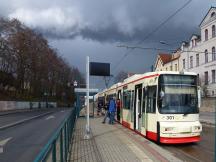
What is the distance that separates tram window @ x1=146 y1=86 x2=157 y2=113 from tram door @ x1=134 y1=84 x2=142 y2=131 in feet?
5.32

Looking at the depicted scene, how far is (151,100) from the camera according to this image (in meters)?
15.2

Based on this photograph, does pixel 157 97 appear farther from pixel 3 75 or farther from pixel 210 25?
pixel 3 75

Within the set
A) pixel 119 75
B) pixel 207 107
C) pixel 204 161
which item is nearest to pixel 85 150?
pixel 204 161

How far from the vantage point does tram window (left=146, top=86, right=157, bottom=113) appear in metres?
14.8

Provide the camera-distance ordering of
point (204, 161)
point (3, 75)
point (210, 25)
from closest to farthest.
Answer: point (204, 161) → point (210, 25) → point (3, 75)

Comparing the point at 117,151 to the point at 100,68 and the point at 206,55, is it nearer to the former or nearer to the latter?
the point at 100,68

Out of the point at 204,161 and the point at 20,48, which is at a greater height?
the point at 20,48

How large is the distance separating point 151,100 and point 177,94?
1.11 metres

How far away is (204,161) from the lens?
11.2m

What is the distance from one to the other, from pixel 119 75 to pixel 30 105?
2277 centimetres

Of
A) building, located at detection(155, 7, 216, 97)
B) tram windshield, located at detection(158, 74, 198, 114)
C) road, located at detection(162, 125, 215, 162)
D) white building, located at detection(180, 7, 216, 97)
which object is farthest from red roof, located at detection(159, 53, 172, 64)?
road, located at detection(162, 125, 215, 162)

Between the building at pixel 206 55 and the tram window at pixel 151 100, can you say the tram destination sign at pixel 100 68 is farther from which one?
the building at pixel 206 55

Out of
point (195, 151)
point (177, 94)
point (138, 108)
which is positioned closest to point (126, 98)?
point (138, 108)

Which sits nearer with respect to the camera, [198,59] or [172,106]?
[172,106]
